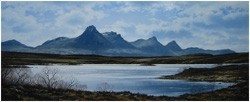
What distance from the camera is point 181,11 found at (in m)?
→ 17.5

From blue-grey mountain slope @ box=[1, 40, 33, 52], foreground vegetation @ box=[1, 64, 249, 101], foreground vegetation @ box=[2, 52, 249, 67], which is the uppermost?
blue-grey mountain slope @ box=[1, 40, 33, 52]

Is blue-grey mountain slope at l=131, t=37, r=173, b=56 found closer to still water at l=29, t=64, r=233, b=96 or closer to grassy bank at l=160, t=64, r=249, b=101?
still water at l=29, t=64, r=233, b=96


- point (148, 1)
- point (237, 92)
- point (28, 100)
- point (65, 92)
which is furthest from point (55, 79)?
point (237, 92)

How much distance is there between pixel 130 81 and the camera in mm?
20125

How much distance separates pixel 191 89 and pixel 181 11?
3.64 metres

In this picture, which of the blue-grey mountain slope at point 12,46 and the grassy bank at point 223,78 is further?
the blue-grey mountain slope at point 12,46

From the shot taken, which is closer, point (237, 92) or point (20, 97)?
point (20, 97)

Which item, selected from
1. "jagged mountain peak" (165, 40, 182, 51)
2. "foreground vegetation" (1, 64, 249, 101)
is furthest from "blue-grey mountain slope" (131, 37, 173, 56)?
"foreground vegetation" (1, 64, 249, 101)

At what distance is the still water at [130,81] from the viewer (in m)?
18.9

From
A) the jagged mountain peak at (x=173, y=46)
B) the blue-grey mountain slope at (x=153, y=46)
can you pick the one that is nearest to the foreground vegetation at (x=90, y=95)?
the jagged mountain peak at (x=173, y=46)

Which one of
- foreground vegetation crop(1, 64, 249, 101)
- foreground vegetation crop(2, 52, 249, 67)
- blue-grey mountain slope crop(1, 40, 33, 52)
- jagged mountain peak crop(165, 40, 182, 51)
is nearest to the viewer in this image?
foreground vegetation crop(1, 64, 249, 101)

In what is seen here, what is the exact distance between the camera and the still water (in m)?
18.9

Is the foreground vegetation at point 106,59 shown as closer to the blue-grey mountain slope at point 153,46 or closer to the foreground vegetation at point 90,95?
the blue-grey mountain slope at point 153,46

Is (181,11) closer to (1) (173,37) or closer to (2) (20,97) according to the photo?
(1) (173,37)
